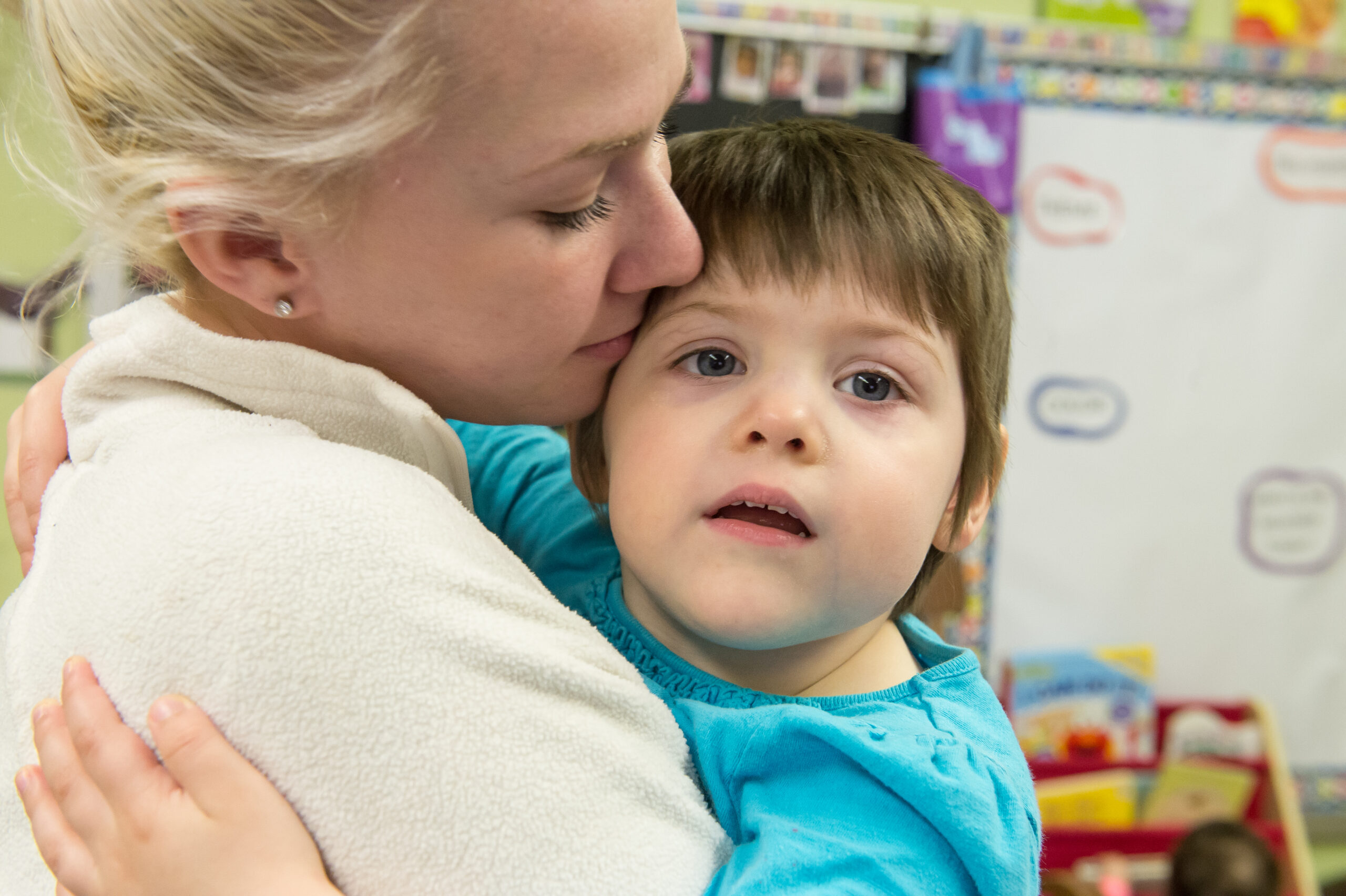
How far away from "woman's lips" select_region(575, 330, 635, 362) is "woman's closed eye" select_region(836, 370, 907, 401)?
19 cm

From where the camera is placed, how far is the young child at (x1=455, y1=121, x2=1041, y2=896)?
0.69m

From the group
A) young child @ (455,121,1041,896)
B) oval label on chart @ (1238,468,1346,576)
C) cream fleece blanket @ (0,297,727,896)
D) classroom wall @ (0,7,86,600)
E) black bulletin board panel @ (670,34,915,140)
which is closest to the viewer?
cream fleece blanket @ (0,297,727,896)

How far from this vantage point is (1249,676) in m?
2.47

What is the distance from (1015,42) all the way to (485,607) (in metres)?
2.07

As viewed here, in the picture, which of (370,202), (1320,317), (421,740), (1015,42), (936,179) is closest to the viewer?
(421,740)

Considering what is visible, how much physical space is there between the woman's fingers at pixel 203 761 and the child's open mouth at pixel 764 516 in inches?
13.8

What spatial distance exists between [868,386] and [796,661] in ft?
0.74

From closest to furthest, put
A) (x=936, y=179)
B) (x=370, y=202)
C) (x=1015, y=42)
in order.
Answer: (x=370, y=202), (x=936, y=179), (x=1015, y=42)

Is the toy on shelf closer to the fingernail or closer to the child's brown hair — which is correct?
the child's brown hair

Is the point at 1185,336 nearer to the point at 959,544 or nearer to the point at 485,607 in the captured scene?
the point at 959,544

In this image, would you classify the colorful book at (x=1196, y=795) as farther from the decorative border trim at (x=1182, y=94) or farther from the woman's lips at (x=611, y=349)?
the woman's lips at (x=611, y=349)

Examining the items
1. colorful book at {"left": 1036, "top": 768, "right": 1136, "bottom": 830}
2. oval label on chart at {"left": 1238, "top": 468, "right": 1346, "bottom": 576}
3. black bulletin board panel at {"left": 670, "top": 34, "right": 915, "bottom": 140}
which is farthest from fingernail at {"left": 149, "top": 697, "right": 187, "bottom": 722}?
oval label on chart at {"left": 1238, "top": 468, "right": 1346, "bottom": 576}

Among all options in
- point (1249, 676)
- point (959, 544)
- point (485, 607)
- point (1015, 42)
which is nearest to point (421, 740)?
point (485, 607)

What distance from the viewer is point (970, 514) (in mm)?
921
